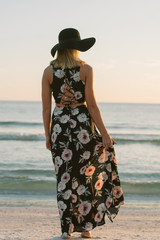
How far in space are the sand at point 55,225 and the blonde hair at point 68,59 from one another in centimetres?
154

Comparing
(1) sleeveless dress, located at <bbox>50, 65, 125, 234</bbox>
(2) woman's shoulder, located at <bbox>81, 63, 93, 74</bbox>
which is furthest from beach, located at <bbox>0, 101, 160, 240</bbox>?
(2) woman's shoulder, located at <bbox>81, 63, 93, 74</bbox>

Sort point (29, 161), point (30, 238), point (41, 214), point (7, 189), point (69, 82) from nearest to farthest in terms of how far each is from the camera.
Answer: point (69, 82) → point (30, 238) → point (41, 214) → point (7, 189) → point (29, 161)

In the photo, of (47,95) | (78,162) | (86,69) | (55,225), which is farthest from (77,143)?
(55,225)

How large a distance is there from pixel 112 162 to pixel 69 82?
0.82 meters

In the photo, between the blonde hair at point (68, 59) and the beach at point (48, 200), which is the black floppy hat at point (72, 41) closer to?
the blonde hair at point (68, 59)

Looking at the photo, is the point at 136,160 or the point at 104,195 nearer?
the point at 104,195

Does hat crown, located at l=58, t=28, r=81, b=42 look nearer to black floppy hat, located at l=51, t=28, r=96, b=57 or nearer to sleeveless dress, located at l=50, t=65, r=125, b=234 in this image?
black floppy hat, located at l=51, t=28, r=96, b=57

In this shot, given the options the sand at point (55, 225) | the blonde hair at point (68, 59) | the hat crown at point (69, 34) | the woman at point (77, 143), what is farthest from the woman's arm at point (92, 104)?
the sand at point (55, 225)

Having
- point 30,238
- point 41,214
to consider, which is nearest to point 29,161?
point 41,214

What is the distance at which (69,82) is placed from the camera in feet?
10.6

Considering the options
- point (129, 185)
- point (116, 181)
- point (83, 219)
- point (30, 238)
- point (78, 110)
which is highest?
point (78, 110)

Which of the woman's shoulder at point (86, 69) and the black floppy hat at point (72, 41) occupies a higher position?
the black floppy hat at point (72, 41)

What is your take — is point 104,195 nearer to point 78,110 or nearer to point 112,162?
point 112,162

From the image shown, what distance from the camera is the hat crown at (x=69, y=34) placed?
3.21m
